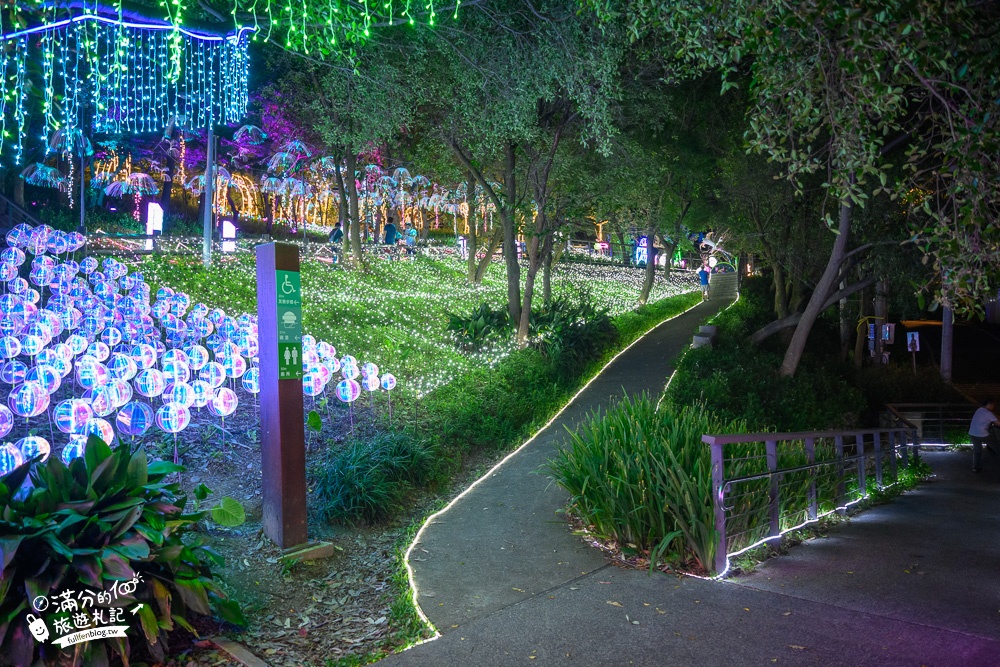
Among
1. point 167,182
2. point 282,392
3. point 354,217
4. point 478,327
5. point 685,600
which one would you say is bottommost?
point 685,600

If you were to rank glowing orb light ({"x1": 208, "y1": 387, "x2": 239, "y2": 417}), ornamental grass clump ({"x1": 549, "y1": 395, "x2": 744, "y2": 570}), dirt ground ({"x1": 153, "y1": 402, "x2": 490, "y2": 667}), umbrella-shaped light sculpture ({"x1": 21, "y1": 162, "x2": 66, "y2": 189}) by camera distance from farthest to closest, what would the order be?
umbrella-shaped light sculpture ({"x1": 21, "y1": 162, "x2": 66, "y2": 189}) → glowing orb light ({"x1": 208, "y1": 387, "x2": 239, "y2": 417}) → ornamental grass clump ({"x1": 549, "y1": 395, "x2": 744, "y2": 570}) → dirt ground ({"x1": 153, "y1": 402, "x2": 490, "y2": 667})

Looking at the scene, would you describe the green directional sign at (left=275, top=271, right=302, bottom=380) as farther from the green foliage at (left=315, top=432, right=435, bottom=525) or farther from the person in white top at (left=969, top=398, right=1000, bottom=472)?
the person in white top at (left=969, top=398, right=1000, bottom=472)

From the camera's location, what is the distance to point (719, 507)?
5.67m

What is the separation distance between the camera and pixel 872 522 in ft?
28.5

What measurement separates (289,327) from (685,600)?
3453 millimetres

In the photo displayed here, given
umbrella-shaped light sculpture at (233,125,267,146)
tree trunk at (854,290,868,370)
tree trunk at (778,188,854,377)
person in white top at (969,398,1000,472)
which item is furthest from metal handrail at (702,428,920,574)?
umbrella-shaped light sculpture at (233,125,267,146)

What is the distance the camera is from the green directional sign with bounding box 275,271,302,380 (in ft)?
19.4

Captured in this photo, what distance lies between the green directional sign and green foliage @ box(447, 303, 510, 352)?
892 centimetres

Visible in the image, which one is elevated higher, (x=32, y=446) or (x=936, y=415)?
(x=32, y=446)

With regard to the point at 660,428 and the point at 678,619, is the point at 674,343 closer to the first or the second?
the point at 660,428

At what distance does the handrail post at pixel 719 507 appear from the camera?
5594 mm

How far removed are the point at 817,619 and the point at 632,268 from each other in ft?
118

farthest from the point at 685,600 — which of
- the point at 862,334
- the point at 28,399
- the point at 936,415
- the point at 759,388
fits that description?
the point at 862,334

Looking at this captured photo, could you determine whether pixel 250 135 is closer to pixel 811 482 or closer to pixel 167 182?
pixel 167 182
